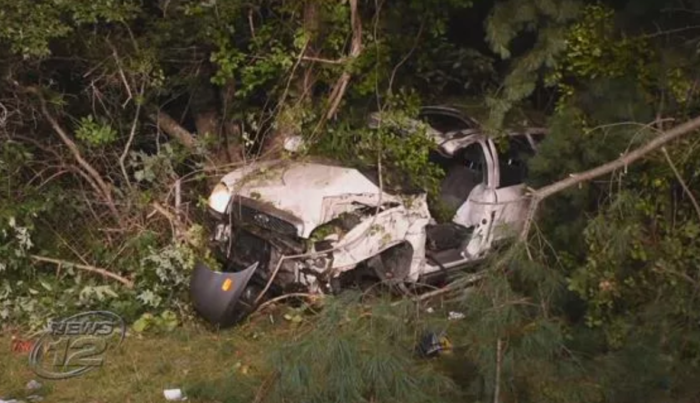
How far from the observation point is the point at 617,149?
665 cm

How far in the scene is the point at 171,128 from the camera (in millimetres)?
9047

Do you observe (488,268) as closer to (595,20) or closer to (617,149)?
(617,149)

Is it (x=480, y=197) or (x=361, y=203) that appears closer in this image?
(x=361, y=203)

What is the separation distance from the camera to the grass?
6086 millimetres

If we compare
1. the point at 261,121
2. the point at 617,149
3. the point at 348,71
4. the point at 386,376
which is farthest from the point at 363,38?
the point at 386,376

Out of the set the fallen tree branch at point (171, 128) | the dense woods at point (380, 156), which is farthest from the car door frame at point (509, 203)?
the fallen tree branch at point (171, 128)

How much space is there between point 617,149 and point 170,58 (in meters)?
4.33

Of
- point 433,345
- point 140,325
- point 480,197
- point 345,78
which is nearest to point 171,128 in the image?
point 345,78

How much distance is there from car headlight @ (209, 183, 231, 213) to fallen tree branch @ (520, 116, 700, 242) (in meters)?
3.22

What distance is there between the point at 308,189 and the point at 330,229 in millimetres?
384

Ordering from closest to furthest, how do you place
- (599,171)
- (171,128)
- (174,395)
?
(599,171), (174,395), (171,128)

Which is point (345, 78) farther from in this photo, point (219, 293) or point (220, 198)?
point (219, 293)

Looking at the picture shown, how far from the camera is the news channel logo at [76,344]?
664cm

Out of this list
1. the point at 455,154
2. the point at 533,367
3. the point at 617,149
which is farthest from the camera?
the point at 455,154
